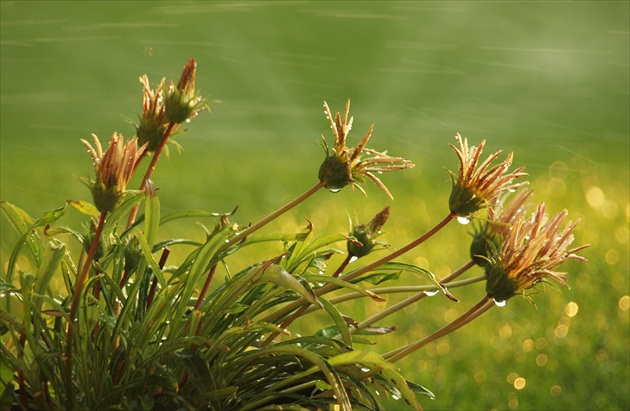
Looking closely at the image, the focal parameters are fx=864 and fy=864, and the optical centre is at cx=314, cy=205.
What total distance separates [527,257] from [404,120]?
6.31 metres

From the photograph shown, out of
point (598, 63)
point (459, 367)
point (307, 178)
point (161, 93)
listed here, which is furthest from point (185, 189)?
point (598, 63)

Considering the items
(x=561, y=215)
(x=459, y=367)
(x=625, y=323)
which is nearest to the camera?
(x=561, y=215)

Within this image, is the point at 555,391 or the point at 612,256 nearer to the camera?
the point at 555,391

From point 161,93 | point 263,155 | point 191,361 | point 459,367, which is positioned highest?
point 263,155

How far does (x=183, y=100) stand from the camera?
4.71 ft

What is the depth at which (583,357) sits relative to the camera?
3.00m

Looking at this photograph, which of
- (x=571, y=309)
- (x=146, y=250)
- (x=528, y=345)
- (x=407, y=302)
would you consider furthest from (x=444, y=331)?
(x=571, y=309)

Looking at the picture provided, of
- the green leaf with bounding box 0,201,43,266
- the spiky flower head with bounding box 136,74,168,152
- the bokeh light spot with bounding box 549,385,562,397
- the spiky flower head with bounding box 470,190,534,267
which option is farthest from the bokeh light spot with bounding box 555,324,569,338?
the green leaf with bounding box 0,201,43,266

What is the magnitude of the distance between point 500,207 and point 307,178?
395 centimetres

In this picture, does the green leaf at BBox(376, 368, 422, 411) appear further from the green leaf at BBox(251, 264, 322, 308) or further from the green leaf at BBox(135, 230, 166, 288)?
the green leaf at BBox(135, 230, 166, 288)

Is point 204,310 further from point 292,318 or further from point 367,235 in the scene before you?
point 367,235

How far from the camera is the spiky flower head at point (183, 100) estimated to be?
1.43 m

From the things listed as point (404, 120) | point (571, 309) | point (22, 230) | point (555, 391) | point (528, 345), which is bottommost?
point (22, 230)

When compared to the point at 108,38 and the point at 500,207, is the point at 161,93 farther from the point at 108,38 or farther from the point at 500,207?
the point at 108,38
